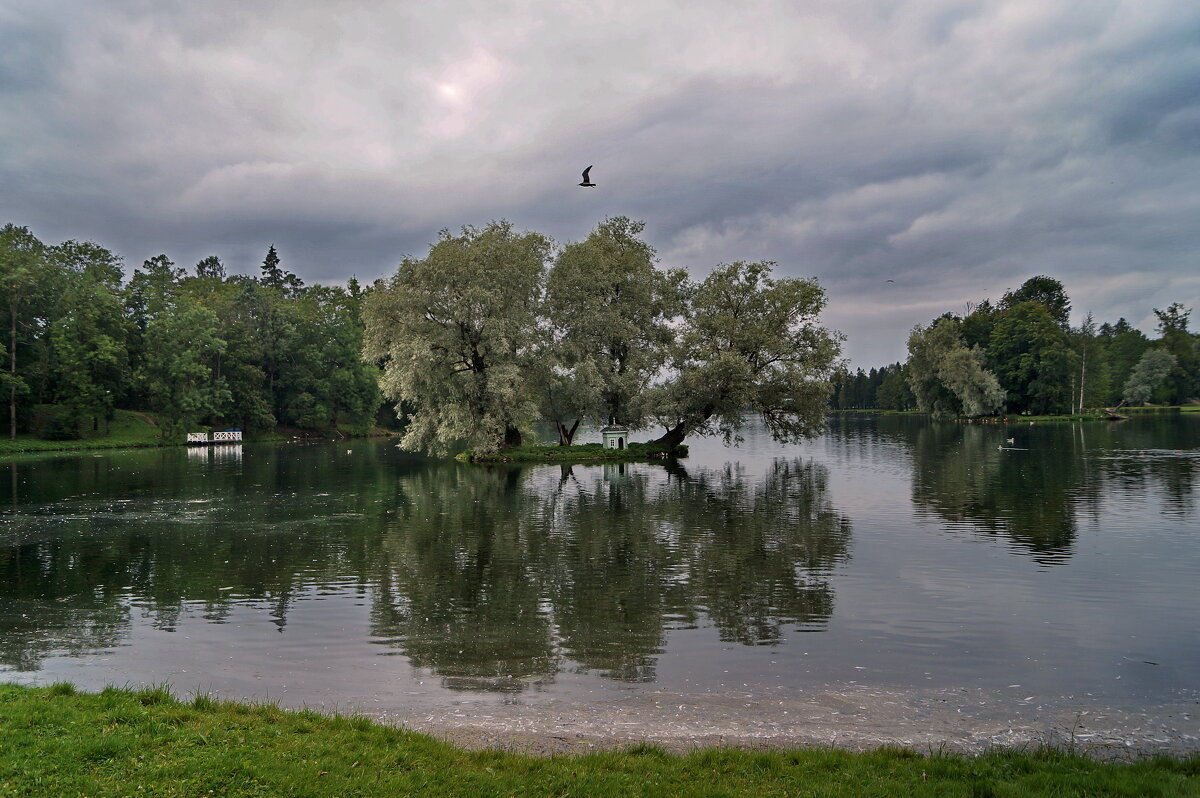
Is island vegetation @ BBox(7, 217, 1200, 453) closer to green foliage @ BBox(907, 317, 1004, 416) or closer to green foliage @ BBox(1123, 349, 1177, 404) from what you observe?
green foliage @ BBox(907, 317, 1004, 416)

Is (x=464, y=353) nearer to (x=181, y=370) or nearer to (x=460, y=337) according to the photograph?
(x=460, y=337)

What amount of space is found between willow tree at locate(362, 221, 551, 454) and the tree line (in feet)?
142

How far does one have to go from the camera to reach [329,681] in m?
12.1

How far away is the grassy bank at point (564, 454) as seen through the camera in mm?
58531

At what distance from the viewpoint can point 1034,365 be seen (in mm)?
126062

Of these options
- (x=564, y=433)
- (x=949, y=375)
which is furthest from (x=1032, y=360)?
(x=564, y=433)

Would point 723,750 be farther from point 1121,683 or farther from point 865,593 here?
point 865,593

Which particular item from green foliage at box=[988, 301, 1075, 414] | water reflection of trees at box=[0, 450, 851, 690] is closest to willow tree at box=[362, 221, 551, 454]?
water reflection of trees at box=[0, 450, 851, 690]

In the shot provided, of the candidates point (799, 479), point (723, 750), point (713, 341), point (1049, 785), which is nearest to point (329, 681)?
point (723, 750)

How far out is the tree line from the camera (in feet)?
259

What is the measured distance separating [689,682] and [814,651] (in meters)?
2.91

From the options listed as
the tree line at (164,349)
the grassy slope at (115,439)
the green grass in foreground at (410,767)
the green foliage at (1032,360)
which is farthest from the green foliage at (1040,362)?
the green grass in foreground at (410,767)

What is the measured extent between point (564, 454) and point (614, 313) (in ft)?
39.8

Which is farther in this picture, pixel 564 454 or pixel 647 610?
pixel 564 454
